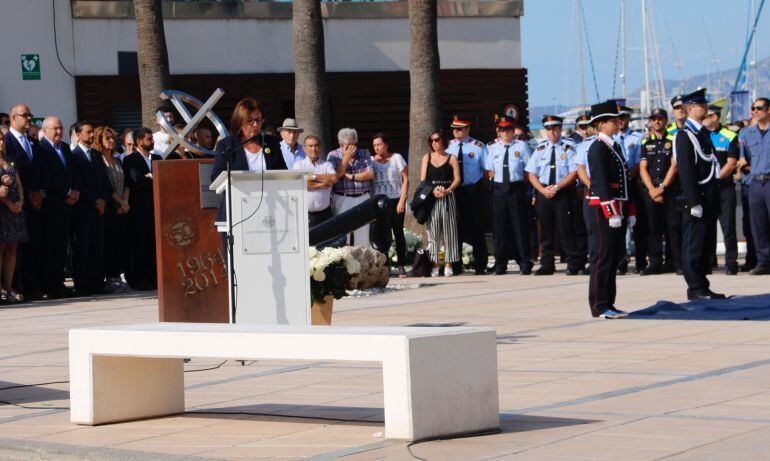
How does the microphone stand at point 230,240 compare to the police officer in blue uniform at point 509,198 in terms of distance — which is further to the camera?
the police officer in blue uniform at point 509,198

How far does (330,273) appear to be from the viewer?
12680mm

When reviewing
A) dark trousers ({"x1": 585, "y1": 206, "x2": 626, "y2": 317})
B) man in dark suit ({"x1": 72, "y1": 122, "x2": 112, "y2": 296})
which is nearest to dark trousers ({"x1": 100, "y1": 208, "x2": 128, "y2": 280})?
man in dark suit ({"x1": 72, "y1": 122, "x2": 112, "y2": 296})

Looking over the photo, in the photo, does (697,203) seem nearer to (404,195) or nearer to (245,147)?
(245,147)

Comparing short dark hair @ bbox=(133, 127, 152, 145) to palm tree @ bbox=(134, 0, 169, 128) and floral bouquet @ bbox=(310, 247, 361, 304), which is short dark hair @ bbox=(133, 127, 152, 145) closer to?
palm tree @ bbox=(134, 0, 169, 128)

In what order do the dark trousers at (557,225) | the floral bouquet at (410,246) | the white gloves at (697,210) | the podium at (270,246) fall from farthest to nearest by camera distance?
the floral bouquet at (410,246) < the dark trousers at (557,225) < the white gloves at (697,210) < the podium at (270,246)

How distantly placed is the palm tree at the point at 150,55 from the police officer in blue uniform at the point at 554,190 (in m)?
6.05

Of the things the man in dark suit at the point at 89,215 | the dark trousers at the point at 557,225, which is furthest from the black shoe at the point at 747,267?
the man in dark suit at the point at 89,215

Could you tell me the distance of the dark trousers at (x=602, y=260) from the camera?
13.9 metres

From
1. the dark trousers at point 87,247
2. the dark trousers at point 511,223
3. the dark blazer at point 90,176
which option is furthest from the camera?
the dark trousers at point 511,223

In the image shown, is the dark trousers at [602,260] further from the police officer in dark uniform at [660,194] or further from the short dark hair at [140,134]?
the short dark hair at [140,134]

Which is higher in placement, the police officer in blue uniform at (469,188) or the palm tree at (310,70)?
the palm tree at (310,70)

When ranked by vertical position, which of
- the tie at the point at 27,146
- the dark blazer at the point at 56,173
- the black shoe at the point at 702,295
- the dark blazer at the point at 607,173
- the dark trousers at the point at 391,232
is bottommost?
the black shoe at the point at 702,295

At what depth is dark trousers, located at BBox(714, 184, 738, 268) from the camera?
19219mm

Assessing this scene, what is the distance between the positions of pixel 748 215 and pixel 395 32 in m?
11.0
